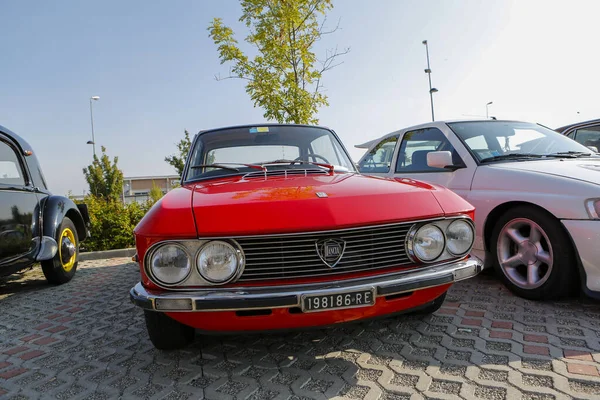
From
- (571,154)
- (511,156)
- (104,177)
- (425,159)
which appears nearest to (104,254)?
(425,159)

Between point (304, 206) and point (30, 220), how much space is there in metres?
3.68

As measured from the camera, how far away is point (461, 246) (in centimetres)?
234

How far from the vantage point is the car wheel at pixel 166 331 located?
7.68 feet

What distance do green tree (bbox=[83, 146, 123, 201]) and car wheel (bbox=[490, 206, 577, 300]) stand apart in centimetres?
2813

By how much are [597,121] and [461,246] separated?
5.05 m

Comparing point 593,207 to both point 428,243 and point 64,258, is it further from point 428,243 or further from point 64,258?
point 64,258

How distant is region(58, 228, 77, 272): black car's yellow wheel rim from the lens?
483cm

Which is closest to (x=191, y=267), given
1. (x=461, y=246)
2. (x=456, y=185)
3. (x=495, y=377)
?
(x=461, y=246)

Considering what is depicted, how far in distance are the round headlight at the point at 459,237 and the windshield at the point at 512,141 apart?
1.86 metres

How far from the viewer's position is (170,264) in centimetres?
201

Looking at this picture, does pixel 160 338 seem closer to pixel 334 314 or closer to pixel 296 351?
pixel 296 351

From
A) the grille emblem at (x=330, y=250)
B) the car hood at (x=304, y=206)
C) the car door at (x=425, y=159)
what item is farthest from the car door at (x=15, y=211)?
the car door at (x=425, y=159)

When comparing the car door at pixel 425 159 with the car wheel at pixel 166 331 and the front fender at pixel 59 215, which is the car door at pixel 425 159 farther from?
the front fender at pixel 59 215

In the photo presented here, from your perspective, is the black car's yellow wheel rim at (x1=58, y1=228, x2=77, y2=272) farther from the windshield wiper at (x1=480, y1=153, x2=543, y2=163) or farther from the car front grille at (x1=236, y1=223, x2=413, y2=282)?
the windshield wiper at (x1=480, y1=153, x2=543, y2=163)
